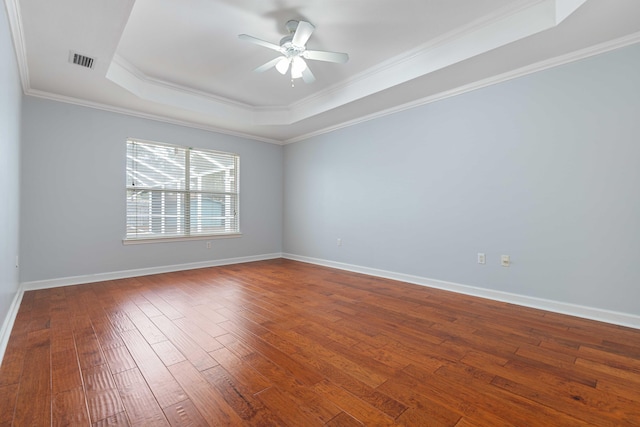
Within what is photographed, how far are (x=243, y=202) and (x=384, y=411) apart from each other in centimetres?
474

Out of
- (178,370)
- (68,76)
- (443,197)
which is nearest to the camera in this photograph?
(178,370)

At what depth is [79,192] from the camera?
389 cm

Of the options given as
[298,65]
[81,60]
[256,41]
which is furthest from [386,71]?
[81,60]

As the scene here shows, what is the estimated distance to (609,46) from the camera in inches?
102

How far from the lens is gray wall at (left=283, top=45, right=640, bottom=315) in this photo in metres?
2.58

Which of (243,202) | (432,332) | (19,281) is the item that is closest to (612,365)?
(432,332)

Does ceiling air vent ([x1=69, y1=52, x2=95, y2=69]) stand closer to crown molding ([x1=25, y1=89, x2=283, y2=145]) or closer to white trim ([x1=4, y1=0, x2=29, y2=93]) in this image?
white trim ([x1=4, y1=0, x2=29, y2=93])

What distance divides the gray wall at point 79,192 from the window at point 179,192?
154mm

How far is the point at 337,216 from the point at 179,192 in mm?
2711

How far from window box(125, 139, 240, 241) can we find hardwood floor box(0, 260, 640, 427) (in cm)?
161

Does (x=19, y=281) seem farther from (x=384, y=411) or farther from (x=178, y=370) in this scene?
(x=384, y=411)

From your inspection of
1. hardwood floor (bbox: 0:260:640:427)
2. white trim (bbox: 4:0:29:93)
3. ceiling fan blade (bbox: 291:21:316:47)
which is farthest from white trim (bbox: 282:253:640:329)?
white trim (bbox: 4:0:29:93)

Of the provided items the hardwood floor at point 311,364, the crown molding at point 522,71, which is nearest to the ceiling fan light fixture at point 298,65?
the crown molding at point 522,71

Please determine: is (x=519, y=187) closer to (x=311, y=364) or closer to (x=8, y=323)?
(x=311, y=364)
